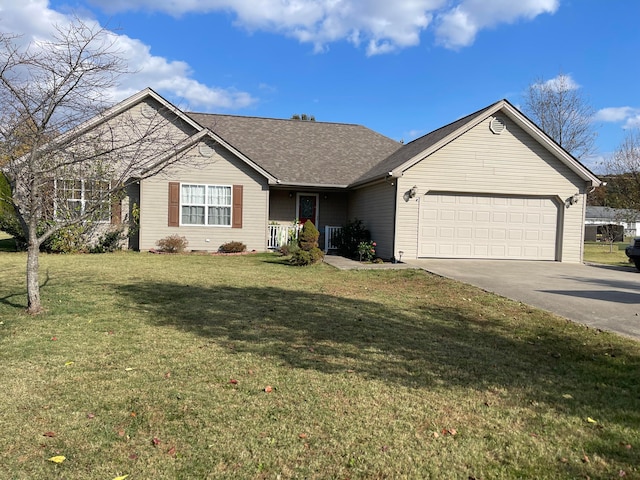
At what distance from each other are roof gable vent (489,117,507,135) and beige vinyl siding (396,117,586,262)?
0.11 m

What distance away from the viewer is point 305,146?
2095 centimetres

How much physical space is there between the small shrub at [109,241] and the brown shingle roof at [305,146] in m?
5.29

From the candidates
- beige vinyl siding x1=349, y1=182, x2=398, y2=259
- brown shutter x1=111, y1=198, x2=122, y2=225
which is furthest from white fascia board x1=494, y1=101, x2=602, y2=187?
brown shutter x1=111, y1=198, x2=122, y2=225

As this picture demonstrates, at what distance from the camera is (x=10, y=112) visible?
6.43 m

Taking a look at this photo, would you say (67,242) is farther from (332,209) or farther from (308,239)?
(332,209)

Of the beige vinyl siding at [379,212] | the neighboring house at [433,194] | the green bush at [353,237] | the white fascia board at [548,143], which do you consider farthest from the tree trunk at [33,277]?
the white fascia board at [548,143]

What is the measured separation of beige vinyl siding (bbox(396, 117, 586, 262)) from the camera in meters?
14.9

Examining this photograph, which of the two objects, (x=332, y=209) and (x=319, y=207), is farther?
(x=332, y=209)

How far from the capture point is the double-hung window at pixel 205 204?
16.6 m

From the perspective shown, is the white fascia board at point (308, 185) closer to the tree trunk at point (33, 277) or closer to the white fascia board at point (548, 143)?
the white fascia board at point (548, 143)

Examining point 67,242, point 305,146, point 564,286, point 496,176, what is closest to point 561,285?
point 564,286

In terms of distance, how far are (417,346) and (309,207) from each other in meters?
14.2

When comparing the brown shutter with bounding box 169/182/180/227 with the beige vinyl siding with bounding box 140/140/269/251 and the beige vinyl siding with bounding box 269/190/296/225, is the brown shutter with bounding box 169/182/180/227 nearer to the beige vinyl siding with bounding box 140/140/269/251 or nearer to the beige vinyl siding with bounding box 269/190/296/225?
the beige vinyl siding with bounding box 140/140/269/251

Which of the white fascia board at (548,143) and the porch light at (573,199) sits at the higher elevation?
the white fascia board at (548,143)
